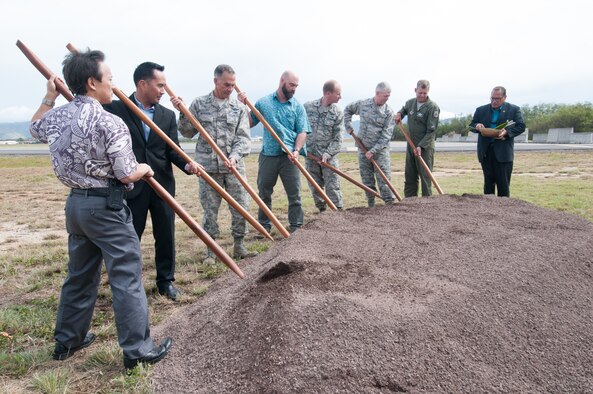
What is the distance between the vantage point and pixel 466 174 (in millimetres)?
12883

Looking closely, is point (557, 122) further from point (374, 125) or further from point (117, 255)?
point (117, 255)

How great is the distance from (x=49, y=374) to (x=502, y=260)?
9.84 ft

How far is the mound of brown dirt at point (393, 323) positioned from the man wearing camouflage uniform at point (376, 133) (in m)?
2.89

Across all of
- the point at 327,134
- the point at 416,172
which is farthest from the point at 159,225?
the point at 416,172

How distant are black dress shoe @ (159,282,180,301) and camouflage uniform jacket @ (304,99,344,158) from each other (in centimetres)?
324

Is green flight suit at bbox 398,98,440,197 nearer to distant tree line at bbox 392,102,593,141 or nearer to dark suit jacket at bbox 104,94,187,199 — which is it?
dark suit jacket at bbox 104,94,187,199

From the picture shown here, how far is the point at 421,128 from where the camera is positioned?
6.53 metres

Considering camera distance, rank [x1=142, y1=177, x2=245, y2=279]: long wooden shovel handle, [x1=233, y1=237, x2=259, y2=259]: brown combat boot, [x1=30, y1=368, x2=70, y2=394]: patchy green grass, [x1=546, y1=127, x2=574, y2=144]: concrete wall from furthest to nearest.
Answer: [x1=546, y1=127, x2=574, y2=144]: concrete wall < [x1=233, y1=237, x2=259, y2=259]: brown combat boot < [x1=142, y1=177, x2=245, y2=279]: long wooden shovel handle < [x1=30, y1=368, x2=70, y2=394]: patchy green grass

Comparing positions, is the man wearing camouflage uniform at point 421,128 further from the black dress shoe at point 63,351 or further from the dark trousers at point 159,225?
the black dress shoe at point 63,351

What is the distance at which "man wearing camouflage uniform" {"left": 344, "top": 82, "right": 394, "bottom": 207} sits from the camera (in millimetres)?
6383

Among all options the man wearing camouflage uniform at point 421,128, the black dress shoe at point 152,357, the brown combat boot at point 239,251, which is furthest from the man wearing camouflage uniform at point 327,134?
the black dress shoe at point 152,357

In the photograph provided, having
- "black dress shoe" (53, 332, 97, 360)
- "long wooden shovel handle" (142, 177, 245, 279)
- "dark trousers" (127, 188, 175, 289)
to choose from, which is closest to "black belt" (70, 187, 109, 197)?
"long wooden shovel handle" (142, 177, 245, 279)

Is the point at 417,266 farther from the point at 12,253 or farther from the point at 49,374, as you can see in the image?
the point at 12,253

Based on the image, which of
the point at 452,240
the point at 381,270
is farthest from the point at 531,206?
the point at 381,270
